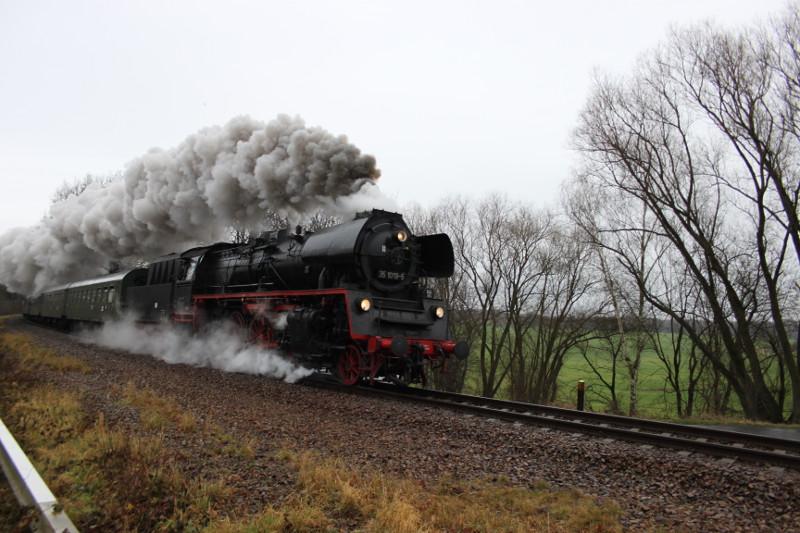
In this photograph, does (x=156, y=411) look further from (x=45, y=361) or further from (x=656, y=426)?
(x=45, y=361)

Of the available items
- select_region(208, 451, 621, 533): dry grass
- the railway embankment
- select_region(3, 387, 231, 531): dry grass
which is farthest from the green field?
select_region(3, 387, 231, 531): dry grass

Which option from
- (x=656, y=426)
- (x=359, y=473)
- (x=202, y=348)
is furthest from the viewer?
(x=202, y=348)

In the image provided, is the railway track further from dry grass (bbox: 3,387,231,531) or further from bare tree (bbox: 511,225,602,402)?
bare tree (bbox: 511,225,602,402)

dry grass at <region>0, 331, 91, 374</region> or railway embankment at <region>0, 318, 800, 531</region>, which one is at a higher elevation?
railway embankment at <region>0, 318, 800, 531</region>

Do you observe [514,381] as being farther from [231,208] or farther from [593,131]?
[231,208]

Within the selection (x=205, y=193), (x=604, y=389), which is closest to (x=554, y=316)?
(x=604, y=389)

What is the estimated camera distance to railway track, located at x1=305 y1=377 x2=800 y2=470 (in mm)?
6480

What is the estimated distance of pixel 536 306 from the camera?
1214 inches

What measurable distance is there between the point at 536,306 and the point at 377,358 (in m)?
21.4

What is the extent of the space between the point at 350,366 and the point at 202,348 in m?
7.17

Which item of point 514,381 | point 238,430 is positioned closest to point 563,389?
point 514,381

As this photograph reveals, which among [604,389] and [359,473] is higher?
[359,473]

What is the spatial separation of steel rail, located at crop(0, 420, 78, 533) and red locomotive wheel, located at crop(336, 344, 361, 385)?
6783mm

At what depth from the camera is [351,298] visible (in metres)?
10.7
